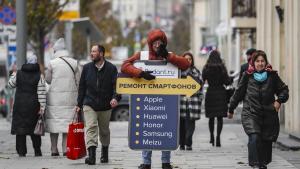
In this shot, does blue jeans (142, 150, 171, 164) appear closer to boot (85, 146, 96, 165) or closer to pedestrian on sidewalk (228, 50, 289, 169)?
pedestrian on sidewalk (228, 50, 289, 169)

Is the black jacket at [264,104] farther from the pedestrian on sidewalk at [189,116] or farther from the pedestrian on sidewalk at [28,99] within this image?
the pedestrian on sidewalk at [189,116]

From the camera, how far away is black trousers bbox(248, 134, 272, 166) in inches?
520

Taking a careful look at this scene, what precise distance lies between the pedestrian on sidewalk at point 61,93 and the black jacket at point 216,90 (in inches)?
130

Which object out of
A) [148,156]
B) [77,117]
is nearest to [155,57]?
[148,156]

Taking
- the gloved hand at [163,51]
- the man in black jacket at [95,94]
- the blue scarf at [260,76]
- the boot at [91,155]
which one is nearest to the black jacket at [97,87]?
the man in black jacket at [95,94]

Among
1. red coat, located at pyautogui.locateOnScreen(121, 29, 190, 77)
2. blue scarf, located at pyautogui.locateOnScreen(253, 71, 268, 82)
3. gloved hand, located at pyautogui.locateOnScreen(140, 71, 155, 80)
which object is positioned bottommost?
blue scarf, located at pyautogui.locateOnScreen(253, 71, 268, 82)

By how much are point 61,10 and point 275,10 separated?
1643 cm

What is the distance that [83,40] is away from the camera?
6234 cm

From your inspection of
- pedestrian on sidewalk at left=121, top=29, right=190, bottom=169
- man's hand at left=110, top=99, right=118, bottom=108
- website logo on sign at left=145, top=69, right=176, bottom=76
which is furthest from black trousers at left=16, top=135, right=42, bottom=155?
website logo on sign at left=145, top=69, right=176, bottom=76

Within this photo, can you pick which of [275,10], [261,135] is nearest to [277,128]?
[261,135]

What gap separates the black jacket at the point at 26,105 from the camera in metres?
16.6

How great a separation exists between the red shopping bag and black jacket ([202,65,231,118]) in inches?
172

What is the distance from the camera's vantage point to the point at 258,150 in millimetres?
13273

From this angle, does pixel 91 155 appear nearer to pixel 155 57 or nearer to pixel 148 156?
pixel 148 156
